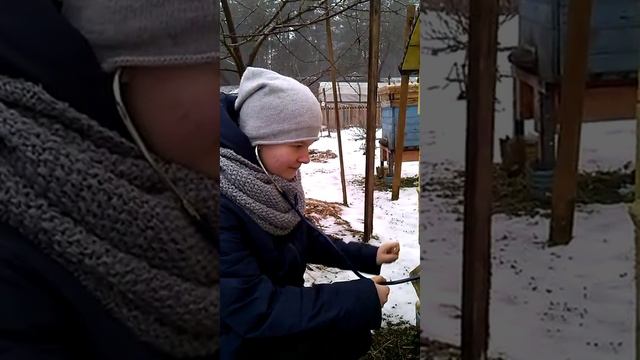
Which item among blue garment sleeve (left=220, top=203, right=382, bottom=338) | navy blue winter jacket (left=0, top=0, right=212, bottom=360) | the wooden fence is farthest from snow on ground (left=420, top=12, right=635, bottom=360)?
the wooden fence

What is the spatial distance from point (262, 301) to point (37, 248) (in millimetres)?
311

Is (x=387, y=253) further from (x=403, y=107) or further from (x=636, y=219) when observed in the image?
(x=636, y=219)

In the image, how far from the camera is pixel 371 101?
2.96 ft

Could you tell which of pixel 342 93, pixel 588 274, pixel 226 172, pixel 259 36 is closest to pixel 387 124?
pixel 342 93

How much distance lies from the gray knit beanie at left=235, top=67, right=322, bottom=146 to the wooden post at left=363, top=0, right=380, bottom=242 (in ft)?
0.62

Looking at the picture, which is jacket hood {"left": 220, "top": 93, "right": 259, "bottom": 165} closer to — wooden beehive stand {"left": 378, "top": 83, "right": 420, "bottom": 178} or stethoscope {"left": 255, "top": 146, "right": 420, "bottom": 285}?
stethoscope {"left": 255, "top": 146, "right": 420, "bottom": 285}

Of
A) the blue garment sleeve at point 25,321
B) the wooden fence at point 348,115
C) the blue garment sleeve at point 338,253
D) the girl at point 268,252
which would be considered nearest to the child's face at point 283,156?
the girl at point 268,252

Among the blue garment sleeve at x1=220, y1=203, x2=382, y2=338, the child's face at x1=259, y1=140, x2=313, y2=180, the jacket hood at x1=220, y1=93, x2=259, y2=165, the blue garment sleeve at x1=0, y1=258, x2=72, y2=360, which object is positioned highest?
the jacket hood at x1=220, y1=93, x2=259, y2=165

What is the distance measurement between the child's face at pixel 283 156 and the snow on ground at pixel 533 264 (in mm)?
214

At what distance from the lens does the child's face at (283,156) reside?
2.42 ft

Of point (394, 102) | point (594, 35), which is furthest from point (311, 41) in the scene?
point (594, 35)

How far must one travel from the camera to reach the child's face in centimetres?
74

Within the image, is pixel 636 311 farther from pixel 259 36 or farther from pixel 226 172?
pixel 259 36

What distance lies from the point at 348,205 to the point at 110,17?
0.76 metres
